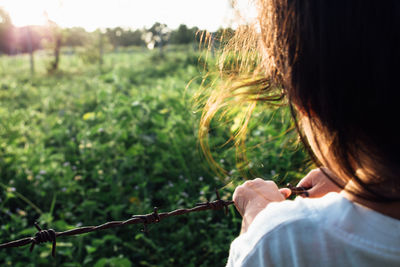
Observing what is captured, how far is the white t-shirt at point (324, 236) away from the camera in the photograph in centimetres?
63

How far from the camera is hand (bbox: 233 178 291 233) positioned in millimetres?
866

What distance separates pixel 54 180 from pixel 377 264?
8.95 ft

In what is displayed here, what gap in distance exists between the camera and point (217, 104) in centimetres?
93

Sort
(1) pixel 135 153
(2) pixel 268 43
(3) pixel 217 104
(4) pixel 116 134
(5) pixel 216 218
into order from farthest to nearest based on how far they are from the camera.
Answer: (4) pixel 116 134 → (1) pixel 135 153 → (5) pixel 216 218 → (3) pixel 217 104 → (2) pixel 268 43

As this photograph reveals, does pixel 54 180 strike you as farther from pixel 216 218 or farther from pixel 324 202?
pixel 324 202

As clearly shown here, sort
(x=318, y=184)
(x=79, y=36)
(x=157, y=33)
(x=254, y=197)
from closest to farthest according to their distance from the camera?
(x=254, y=197) → (x=318, y=184) → (x=157, y=33) → (x=79, y=36)

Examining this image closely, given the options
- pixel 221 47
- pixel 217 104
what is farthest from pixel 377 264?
pixel 221 47

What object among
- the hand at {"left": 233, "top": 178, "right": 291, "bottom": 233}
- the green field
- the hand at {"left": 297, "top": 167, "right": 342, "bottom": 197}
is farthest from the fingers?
the green field

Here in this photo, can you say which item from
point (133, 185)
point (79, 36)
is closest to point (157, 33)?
point (79, 36)

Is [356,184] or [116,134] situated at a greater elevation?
[356,184]

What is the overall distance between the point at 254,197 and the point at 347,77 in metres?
0.39

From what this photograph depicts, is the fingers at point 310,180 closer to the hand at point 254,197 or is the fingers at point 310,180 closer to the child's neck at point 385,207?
the hand at point 254,197

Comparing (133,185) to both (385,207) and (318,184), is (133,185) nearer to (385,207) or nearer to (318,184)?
(318,184)

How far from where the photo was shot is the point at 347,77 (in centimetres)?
62
